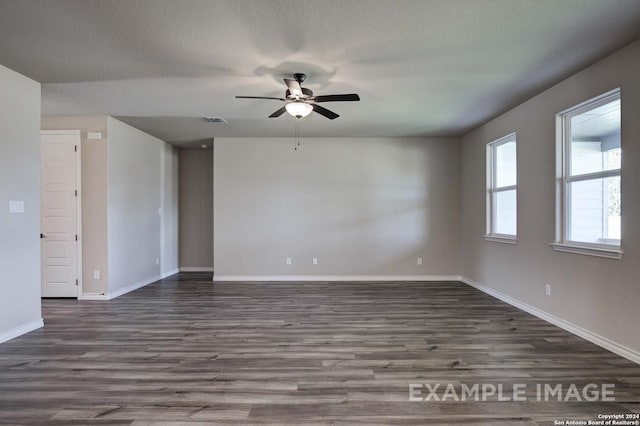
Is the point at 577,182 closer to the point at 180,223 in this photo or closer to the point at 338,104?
the point at 338,104

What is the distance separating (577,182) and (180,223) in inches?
268

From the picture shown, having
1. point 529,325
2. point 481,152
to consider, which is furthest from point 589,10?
point 481,152

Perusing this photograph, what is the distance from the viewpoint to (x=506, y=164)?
4.87m

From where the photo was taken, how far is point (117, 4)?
2.20 metres

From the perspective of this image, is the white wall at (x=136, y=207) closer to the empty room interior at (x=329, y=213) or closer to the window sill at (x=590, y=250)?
the empty room interior at (x=329, y=213)

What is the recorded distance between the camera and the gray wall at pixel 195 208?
7156 millimetres

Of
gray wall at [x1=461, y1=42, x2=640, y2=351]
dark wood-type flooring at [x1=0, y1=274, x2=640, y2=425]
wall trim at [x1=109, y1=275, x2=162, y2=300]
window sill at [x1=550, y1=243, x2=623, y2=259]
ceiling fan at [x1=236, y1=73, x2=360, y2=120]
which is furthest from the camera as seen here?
wall trim at [x1=109, y1=275, x2=162, y2=300]

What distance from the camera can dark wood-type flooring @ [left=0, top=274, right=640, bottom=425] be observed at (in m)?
2.04

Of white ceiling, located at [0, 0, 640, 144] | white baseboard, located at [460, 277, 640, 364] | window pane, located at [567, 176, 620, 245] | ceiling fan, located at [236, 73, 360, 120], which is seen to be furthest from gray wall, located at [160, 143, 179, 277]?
window pane, located at [567, 176, 620, 245]

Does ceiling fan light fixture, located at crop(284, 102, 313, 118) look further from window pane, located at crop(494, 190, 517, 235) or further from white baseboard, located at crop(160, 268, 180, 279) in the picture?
white baseboard, located at crop(160, 268, 180, 279)

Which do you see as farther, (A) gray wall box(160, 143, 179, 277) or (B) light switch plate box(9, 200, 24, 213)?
(A) gray wall box(160, 143, 179, 277)

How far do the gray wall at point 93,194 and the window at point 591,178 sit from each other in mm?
5794

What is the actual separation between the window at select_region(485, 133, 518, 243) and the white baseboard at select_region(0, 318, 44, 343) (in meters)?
5.77

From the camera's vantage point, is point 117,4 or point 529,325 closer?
point 117,4
